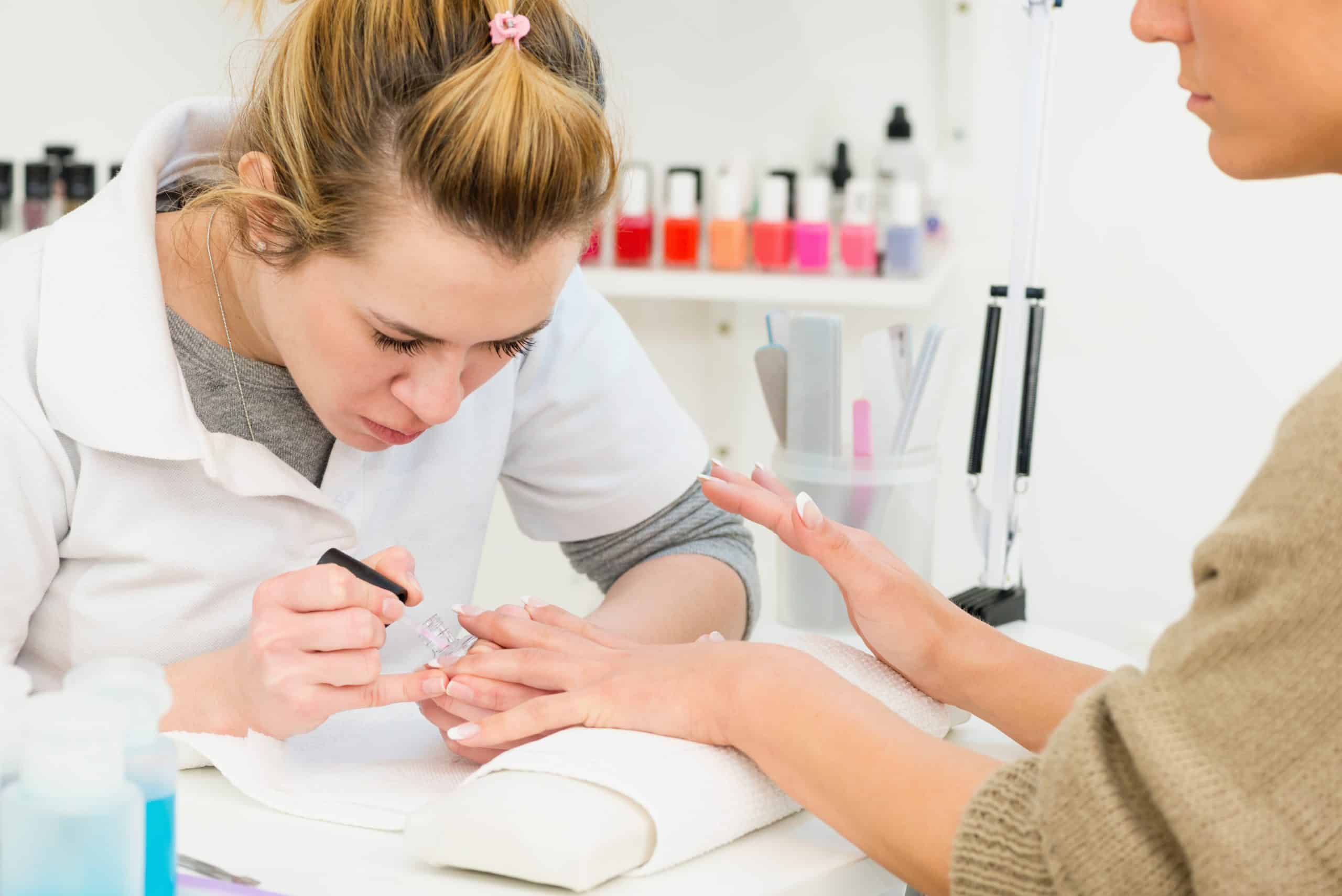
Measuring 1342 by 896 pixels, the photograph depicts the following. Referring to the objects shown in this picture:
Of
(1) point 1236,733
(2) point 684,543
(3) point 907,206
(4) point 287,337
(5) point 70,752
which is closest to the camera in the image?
(5) point 70,752

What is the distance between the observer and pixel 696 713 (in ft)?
2.55

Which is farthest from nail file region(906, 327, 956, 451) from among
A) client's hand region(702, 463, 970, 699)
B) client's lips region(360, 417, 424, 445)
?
client's lips region(360, 417, 424, 445)

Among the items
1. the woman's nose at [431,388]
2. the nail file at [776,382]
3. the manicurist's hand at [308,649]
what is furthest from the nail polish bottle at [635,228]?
the manicurist's hand at [308,649]

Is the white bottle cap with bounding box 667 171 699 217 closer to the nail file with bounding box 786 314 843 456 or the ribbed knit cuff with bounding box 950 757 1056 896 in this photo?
the nail file with bounding box 786 314 843 456

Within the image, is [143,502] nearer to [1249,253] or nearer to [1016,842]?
[1016,842]

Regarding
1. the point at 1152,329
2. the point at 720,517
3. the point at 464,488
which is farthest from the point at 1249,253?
the point at 464,488

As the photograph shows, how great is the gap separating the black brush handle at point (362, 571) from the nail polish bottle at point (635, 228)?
3.27ft

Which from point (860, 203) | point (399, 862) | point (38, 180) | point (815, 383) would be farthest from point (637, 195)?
point (399, 862)

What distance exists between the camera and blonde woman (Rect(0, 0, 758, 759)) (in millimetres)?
807

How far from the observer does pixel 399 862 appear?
71cm

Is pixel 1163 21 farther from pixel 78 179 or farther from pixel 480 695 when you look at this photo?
pixel 78 179

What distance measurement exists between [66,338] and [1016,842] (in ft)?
2.10

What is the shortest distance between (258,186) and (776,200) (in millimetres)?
935

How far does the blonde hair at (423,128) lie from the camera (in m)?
0.80
